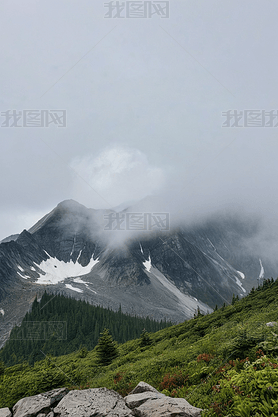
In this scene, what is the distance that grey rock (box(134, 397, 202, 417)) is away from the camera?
7586 millimetres

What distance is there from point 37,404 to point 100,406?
3296mm

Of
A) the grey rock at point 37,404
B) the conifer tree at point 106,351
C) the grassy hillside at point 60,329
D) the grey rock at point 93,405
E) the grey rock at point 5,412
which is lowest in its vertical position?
the grassy hillside at point 60,329

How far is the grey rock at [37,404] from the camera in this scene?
9406 mm

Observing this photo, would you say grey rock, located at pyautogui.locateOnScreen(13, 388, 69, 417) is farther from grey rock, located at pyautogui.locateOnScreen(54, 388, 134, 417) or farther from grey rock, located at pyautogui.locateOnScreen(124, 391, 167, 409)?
grey rock, located at pyautogui.locateOnScreen(124, 391, 167, 409)

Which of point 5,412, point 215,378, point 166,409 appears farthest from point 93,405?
point 215,378

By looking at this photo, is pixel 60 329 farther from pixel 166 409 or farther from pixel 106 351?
pixel 166 409

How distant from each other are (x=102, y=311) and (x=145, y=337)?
347ft

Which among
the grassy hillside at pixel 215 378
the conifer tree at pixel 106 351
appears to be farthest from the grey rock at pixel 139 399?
the conifer tree at pixel 106 351

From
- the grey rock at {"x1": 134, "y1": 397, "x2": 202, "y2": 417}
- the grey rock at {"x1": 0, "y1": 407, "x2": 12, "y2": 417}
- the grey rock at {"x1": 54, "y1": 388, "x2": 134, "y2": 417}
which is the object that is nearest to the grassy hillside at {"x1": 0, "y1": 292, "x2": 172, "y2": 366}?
the grey rock at {"x1": 0, "y1": 407, "x2": 12, "y2": 417}

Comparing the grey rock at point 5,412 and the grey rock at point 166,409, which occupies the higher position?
the grey rock at point 166,409

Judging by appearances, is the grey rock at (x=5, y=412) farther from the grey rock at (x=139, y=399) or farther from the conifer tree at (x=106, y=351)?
the conifer tree at (x=106, y=351)

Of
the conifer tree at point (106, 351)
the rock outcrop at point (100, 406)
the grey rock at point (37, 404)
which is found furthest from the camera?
the conifer tree at point (106, 351)

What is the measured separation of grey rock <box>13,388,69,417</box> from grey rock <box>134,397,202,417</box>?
3888 millimetres

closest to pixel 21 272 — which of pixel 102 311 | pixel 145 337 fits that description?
pixel 102 311
